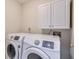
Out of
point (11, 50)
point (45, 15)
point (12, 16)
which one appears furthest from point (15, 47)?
point (12, 16)

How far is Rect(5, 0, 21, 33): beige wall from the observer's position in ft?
9.32

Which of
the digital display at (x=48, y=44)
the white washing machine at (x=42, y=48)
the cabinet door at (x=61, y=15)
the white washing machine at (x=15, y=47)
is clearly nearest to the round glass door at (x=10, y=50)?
the white washing machine at (x=15, y=47)

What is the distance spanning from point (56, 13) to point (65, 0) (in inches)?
12.0

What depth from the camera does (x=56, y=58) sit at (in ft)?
3.89

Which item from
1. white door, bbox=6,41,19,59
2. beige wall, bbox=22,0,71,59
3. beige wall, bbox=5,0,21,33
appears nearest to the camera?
white door, bbox=6,41,19,59

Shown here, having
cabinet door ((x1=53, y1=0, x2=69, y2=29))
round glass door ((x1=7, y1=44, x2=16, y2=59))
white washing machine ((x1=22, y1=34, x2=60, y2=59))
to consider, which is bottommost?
round glass door ((x1=7, y1=44, x2=16, y2=59))

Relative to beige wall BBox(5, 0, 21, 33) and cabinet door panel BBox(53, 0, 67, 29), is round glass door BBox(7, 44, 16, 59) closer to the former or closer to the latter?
beige wall BBox(5, 0, 21, 33)

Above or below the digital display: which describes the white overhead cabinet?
above

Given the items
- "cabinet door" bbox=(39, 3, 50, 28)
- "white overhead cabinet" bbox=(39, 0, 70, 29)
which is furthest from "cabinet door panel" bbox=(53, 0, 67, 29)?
"cabinet door" bbox=(39, 3, 50, 28)

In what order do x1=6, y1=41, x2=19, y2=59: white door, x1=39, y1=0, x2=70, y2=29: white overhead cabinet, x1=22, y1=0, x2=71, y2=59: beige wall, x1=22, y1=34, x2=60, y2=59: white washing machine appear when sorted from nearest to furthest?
x1=22, y1=34, x2=60, y2=59: white washing machine, x1=39, y1=0, x2=70, y2=29: white overhead cabinet, x1=6, y1=41, x2=19, y2=59: white door, x1=22, y1=0, x2=71, y2=59: beige wall

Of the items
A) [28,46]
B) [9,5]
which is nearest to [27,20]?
[9,5]

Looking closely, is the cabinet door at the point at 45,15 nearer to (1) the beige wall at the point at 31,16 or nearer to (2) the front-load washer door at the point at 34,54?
(1) the beige wall at the point at 31,16
